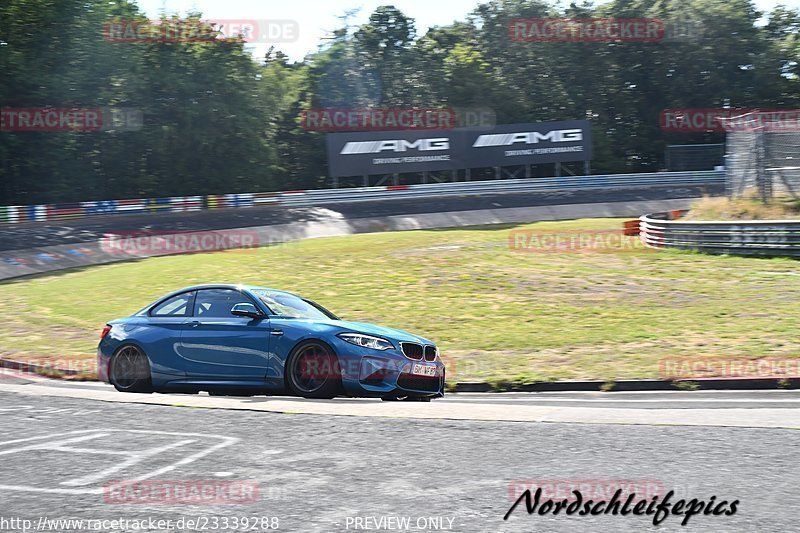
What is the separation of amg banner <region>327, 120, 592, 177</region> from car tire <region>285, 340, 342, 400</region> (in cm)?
3688

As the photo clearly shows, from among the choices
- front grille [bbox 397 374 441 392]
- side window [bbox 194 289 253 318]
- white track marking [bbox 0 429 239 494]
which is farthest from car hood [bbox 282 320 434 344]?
white track marking [bbox 0 429 239 494]

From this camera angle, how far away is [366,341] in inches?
388

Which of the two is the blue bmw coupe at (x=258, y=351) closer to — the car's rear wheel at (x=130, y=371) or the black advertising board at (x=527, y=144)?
the car's rear wheel at (x=130, y=371)

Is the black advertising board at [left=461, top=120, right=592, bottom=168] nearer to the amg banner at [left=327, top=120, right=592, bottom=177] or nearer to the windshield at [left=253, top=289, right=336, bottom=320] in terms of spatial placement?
the amg banner at [left=327, top=120, right=592, bottom=177]

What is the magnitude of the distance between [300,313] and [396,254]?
16163 mm

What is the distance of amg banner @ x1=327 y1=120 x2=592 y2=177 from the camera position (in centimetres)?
4694

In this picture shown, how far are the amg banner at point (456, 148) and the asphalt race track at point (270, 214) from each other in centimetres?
268

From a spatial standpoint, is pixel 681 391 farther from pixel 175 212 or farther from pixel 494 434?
pixel 175 212

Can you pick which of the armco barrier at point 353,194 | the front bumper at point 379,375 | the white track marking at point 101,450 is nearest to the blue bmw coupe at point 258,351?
the front bumper at point 379,375

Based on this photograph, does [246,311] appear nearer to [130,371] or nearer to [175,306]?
[175,306]

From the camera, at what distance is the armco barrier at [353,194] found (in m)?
40.2

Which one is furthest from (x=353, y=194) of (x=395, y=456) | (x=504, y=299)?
(x=395, y=456)

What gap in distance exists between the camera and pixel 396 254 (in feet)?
88.0

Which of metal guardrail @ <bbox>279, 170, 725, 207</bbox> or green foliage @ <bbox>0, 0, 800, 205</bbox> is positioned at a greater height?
green foliage @ <bbox>0, 0, 800, 205</bbox>
